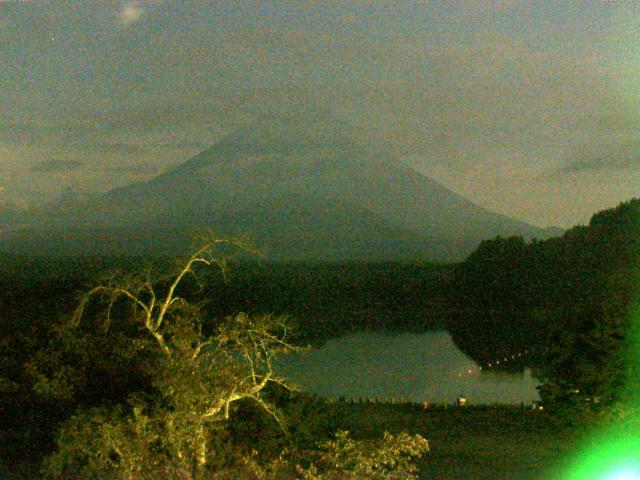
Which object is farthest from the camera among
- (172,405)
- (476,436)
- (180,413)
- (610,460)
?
(476,436)

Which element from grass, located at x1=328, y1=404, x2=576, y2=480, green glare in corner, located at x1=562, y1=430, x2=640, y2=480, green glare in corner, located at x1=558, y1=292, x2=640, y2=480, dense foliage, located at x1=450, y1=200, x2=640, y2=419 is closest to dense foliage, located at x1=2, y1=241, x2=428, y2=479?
grass, located at x1=328, y1=404, x2=576, y2=480

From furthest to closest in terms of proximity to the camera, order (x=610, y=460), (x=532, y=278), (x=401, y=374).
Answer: (x=532, y=278) < (x=401, y=374) < (x=610, y=460)

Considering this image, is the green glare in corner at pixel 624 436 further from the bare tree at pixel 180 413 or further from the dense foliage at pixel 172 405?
the bare tree at pixel 180 413

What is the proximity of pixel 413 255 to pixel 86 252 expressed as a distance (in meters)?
51.4

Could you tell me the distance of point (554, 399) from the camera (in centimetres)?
834

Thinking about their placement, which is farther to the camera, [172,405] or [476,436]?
[476,436]

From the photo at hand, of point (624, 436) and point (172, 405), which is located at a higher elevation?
point (172, 405)

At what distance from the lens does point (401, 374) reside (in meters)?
25.5

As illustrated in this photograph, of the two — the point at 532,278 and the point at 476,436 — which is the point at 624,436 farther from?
the point at 532,278

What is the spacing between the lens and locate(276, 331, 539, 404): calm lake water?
70.0 ft

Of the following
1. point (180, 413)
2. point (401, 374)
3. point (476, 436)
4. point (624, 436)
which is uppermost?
point (180, 413)

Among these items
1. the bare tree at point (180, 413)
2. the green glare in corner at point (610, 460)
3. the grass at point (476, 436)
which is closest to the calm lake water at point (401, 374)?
the grass at point (476, 436)

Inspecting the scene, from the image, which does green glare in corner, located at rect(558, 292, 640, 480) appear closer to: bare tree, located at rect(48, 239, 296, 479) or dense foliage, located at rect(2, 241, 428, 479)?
dense foliage, located at rect(2, 241, 428, 479)

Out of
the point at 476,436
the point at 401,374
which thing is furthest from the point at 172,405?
the point at 401,374
